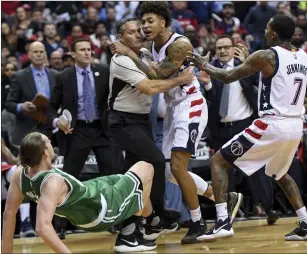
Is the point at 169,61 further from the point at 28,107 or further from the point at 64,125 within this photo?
the point at 28,107

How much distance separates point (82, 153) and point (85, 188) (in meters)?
2.90

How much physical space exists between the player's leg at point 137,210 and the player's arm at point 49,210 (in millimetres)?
928

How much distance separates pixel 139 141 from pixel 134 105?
36 centimetres

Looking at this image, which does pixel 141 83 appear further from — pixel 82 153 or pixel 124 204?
pixel 82 153

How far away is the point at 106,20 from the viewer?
54.8ft

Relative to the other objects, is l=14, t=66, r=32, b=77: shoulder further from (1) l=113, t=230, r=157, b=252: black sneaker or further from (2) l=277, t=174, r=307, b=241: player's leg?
(2) l=277, t=174, r=307, b=241: player's leg

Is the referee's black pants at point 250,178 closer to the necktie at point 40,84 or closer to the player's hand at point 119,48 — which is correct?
the necktie at point 40,84

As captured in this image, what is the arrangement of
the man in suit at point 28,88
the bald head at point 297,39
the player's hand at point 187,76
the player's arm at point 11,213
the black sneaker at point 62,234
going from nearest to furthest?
the player's arm at point 11,213, the player's hand at point 187,76, the black sneaker at point 62,234, the man in suit at point 28,88, the bald head at point 297,39

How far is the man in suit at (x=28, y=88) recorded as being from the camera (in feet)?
35.8

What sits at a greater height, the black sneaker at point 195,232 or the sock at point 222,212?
the sock at point 222,212

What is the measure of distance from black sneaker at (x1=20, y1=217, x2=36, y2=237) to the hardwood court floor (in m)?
0.49

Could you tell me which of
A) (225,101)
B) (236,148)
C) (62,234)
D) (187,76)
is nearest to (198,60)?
(187,76)

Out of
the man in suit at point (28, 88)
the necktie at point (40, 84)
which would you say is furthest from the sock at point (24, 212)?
the necktie at point (40, 84)

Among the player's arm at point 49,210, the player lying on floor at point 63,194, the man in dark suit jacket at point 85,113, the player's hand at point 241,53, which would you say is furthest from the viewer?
the man in dark suit jacket at point 85,113
